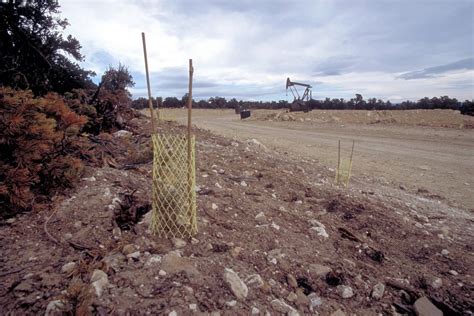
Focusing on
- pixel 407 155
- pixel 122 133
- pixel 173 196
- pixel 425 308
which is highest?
pixel 122 133

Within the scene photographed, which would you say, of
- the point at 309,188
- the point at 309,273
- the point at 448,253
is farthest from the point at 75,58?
the point at 448,253

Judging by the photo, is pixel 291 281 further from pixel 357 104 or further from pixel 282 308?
pixel 357 104

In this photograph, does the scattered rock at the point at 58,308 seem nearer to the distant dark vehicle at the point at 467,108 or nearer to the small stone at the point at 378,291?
the small stone at the point at 378,291

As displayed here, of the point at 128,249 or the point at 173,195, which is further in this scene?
the point at 173,195

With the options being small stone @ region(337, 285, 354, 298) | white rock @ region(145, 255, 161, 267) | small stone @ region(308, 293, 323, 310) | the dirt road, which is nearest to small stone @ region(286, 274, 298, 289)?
small stone @ region(308, 293, 323, 310)

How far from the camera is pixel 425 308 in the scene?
8.64ft

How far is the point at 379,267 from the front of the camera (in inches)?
127

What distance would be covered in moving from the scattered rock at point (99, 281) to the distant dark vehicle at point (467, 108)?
21.8 meters

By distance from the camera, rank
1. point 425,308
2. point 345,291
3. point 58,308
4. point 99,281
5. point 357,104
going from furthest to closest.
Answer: point 357,104
point 345,291
point 425,308
point 99,281
point 58,308

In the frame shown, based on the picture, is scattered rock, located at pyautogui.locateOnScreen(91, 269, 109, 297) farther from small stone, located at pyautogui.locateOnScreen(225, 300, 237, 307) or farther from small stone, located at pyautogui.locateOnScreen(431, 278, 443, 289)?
small stone, located at pyautogui.locateOnScreen(431, 278, 443, 289)

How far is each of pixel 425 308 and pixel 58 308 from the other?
280cm

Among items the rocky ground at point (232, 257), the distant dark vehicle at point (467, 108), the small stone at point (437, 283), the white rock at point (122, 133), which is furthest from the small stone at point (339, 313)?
the distant dark vehicle at point (467, 108)

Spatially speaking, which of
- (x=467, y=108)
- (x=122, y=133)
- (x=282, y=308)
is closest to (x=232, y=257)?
(x=282, y=308)

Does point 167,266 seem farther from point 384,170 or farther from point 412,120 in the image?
point 412,120
